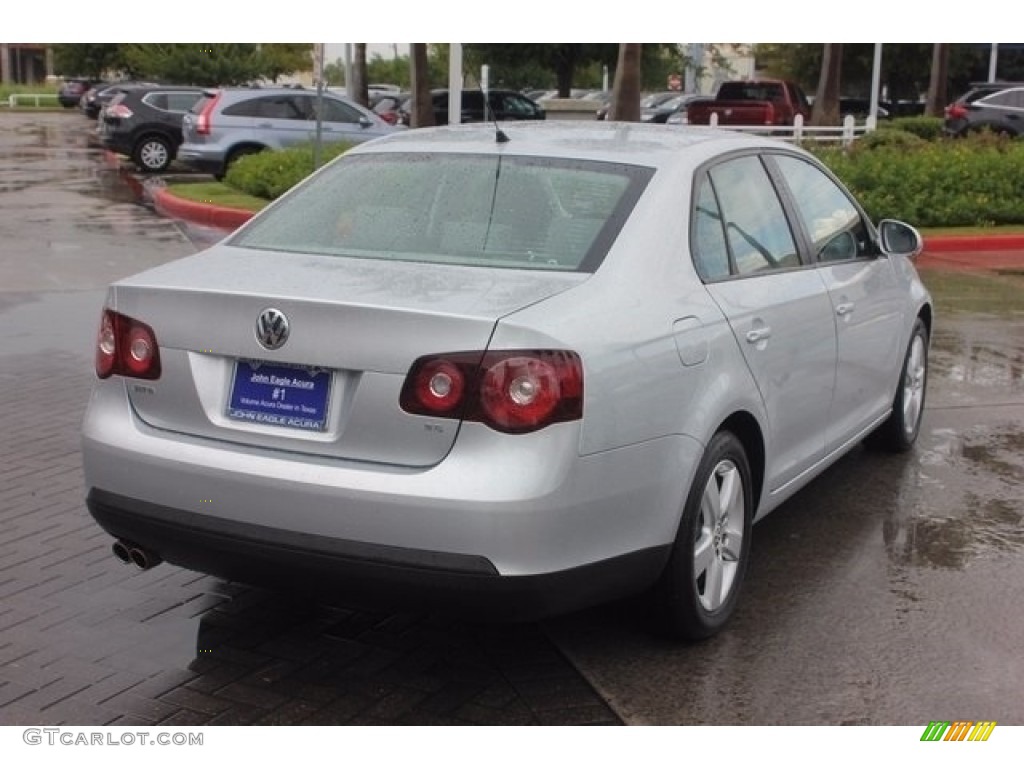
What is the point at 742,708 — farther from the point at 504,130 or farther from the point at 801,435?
the point at 504,130

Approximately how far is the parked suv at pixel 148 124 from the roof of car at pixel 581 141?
849 inches

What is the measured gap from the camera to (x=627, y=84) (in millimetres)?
22953

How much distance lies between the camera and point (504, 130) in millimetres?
5152

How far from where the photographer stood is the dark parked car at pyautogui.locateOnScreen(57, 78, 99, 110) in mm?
63562

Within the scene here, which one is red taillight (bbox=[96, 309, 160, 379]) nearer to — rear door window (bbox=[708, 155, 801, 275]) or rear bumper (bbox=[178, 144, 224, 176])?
rear door window (bbox=[708, 155, 801, 275])

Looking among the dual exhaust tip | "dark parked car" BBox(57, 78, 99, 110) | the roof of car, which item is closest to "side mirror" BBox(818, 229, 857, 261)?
the roof of car

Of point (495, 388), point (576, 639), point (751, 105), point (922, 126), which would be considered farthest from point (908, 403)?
point (922, 126)

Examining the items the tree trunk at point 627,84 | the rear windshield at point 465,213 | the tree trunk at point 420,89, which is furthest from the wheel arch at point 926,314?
the tree trunk at point 420,89

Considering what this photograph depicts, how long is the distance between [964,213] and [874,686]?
13625 mm

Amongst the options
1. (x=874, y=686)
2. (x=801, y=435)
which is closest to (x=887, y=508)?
(x=801, y=435)

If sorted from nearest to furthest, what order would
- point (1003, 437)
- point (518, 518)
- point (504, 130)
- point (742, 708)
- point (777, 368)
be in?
point (518, 518) < point (742, 708) < point (777, 368) < point (504, 130) < point (1003, 437)

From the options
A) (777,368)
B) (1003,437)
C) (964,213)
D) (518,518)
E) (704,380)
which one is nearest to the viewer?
(518,518)

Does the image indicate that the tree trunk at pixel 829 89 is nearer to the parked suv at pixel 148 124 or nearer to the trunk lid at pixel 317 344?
the parked suv at pixel 148 124

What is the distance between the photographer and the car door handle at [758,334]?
15.1 feet
